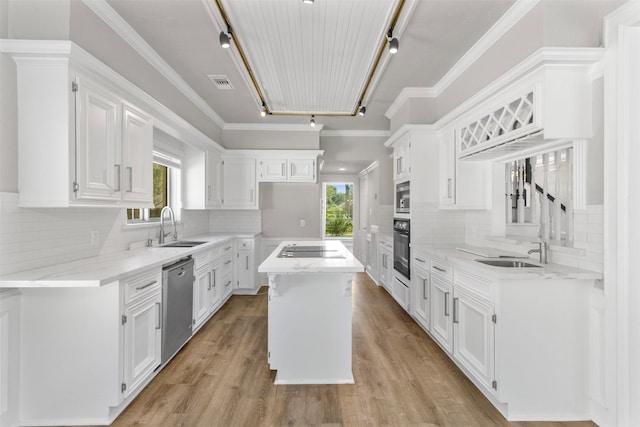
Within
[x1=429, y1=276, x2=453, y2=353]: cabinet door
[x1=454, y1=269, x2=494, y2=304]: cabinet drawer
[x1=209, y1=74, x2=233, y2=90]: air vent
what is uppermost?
[x1=209, y1=74, x2=233, y2=90]: air vent

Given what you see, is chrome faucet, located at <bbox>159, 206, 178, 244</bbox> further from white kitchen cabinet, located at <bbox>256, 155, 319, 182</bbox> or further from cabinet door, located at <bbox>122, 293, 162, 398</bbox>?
white kitchen cabinet, located at <bbox>256, 155, 319, 182</bbox>

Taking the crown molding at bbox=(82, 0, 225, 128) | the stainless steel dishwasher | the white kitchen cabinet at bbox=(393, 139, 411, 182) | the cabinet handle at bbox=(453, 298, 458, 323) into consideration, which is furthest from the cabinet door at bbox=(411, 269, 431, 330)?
the crown molding at bbox=(82, 0, 225, 128)

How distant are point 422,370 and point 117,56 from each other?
3.60 meters

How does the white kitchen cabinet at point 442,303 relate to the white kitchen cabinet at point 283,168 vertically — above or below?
below

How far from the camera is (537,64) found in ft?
6.62

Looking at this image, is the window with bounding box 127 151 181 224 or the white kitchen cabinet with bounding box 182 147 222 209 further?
the white kitchen cabinet with bounding box 182 147 222 209

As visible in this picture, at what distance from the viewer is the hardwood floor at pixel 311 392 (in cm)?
202

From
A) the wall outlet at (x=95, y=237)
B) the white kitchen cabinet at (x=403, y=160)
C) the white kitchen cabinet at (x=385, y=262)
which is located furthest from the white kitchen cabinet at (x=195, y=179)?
the white kitchen cabinet at (x=385, y=262)

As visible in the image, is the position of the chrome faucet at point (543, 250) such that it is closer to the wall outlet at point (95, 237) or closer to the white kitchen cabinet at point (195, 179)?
the wall outlet at point (95, 237)

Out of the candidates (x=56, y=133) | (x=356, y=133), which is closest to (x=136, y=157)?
(x=56, y=133)

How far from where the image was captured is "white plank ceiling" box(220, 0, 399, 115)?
228 cm

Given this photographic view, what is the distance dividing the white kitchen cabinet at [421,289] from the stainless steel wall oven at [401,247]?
0.20m

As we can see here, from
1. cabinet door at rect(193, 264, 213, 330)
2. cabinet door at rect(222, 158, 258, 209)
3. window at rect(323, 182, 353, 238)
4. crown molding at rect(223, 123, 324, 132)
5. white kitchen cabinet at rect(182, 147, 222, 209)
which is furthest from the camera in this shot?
window at rect(323, 182, 353, 238)

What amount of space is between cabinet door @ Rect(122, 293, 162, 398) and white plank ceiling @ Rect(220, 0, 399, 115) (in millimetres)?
2232
